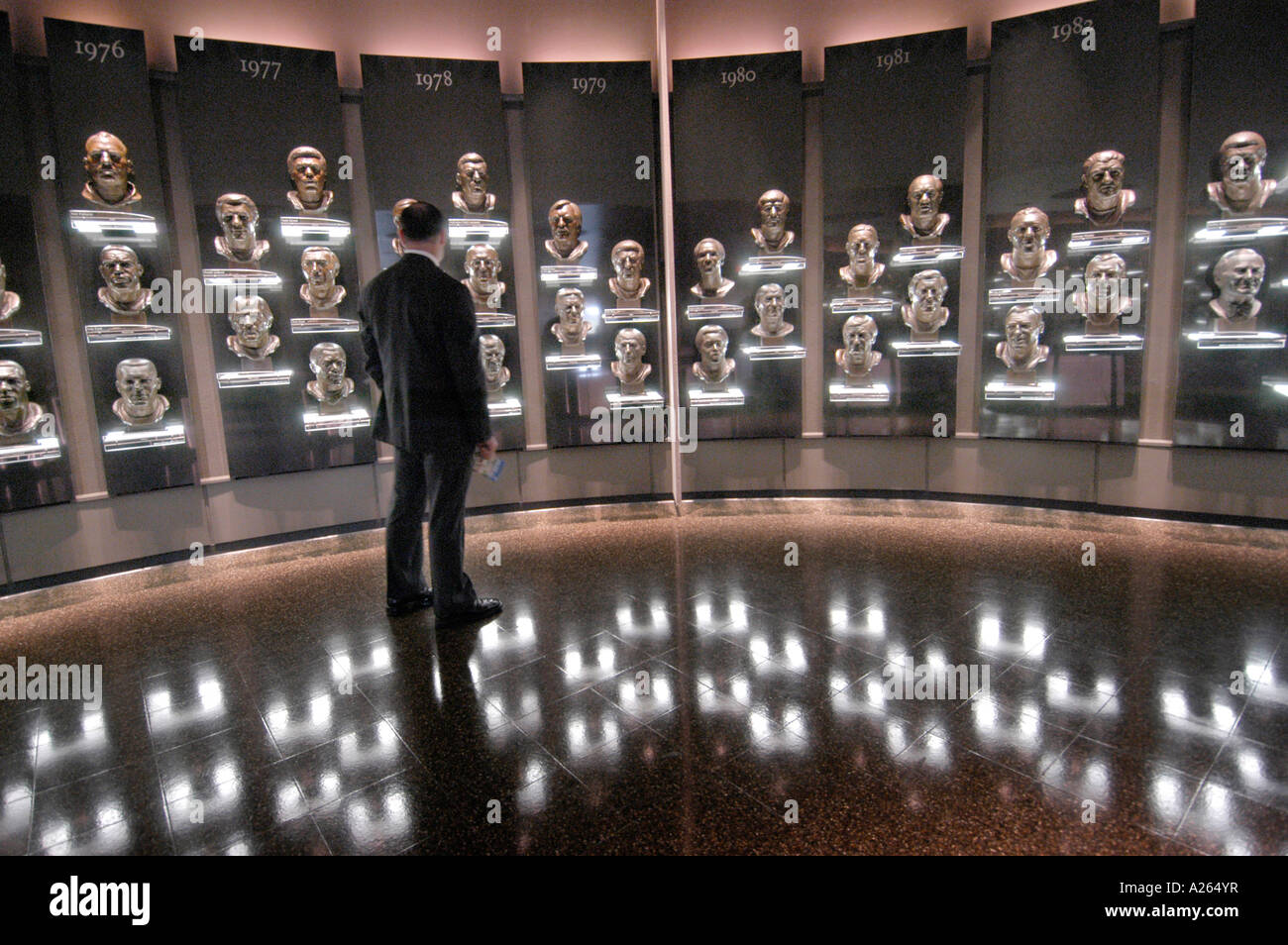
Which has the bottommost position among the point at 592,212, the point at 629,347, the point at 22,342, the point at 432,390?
the point at 432,390

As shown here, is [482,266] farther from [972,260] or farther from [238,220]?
[972,260]

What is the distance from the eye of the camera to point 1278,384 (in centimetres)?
421

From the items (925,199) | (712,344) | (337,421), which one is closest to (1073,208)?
(925,199)

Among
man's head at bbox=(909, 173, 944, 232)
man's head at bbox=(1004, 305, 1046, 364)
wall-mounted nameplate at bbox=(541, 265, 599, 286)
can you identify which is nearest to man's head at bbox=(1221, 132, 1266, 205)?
man's head at bbox=(1004, 305, 1046, 364)

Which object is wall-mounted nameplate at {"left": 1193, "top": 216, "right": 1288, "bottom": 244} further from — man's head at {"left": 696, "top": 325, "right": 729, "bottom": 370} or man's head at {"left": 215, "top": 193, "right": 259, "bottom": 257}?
man's head at {"left": 215, "top": 193, "right": 259, "bottom": 257}

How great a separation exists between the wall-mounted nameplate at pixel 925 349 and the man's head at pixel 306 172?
4.39 metres

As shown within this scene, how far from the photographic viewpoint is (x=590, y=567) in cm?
405

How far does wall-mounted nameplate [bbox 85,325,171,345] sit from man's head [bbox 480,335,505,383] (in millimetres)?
2066

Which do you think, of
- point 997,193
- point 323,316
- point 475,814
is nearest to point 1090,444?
point 997,193

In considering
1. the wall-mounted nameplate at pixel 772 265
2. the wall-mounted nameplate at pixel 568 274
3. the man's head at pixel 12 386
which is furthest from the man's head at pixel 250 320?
the wall-mounted nameplate at pixel 772 265

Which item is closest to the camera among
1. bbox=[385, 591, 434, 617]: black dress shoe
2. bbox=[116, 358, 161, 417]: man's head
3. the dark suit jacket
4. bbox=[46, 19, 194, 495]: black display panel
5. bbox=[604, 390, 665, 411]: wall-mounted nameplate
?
the dark suit jacket

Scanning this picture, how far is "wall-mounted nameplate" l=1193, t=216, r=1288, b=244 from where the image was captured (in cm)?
412

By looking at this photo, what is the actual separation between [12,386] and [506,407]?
9.78 feet

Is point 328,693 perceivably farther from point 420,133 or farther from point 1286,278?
point 1286,278
